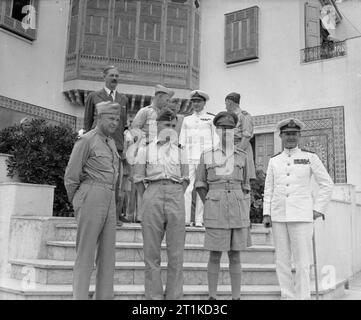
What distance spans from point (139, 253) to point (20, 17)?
7.51 metres

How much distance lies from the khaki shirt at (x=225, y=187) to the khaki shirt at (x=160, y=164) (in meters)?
0.26

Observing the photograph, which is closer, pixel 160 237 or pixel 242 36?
pixel 160 237

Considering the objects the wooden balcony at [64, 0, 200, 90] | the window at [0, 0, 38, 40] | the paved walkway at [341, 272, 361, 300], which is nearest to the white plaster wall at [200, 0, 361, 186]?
the wooden balcony at [64, 0, 200, 90]

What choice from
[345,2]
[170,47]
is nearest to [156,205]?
[170,47]

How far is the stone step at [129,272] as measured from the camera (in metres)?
4.18

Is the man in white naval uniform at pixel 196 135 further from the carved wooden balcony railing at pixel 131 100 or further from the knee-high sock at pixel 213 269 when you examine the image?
the carved wooden balcony railing at pixel 131 100

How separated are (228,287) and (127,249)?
3.84 feet

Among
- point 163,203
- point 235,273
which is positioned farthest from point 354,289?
point 163,203

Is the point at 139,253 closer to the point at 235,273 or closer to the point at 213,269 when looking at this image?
the point at 213,269

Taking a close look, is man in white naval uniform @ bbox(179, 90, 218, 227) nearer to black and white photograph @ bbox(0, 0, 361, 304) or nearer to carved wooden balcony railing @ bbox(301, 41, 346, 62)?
black and white photograph @ bbox(0, 0, 361, 304)

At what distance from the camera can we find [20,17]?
9828mm

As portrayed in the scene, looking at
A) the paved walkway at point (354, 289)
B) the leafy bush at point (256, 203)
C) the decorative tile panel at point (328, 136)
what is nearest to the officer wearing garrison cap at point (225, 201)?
the paved walkway at point (354, 289)

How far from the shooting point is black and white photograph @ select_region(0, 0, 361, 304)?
3590 millimetres
